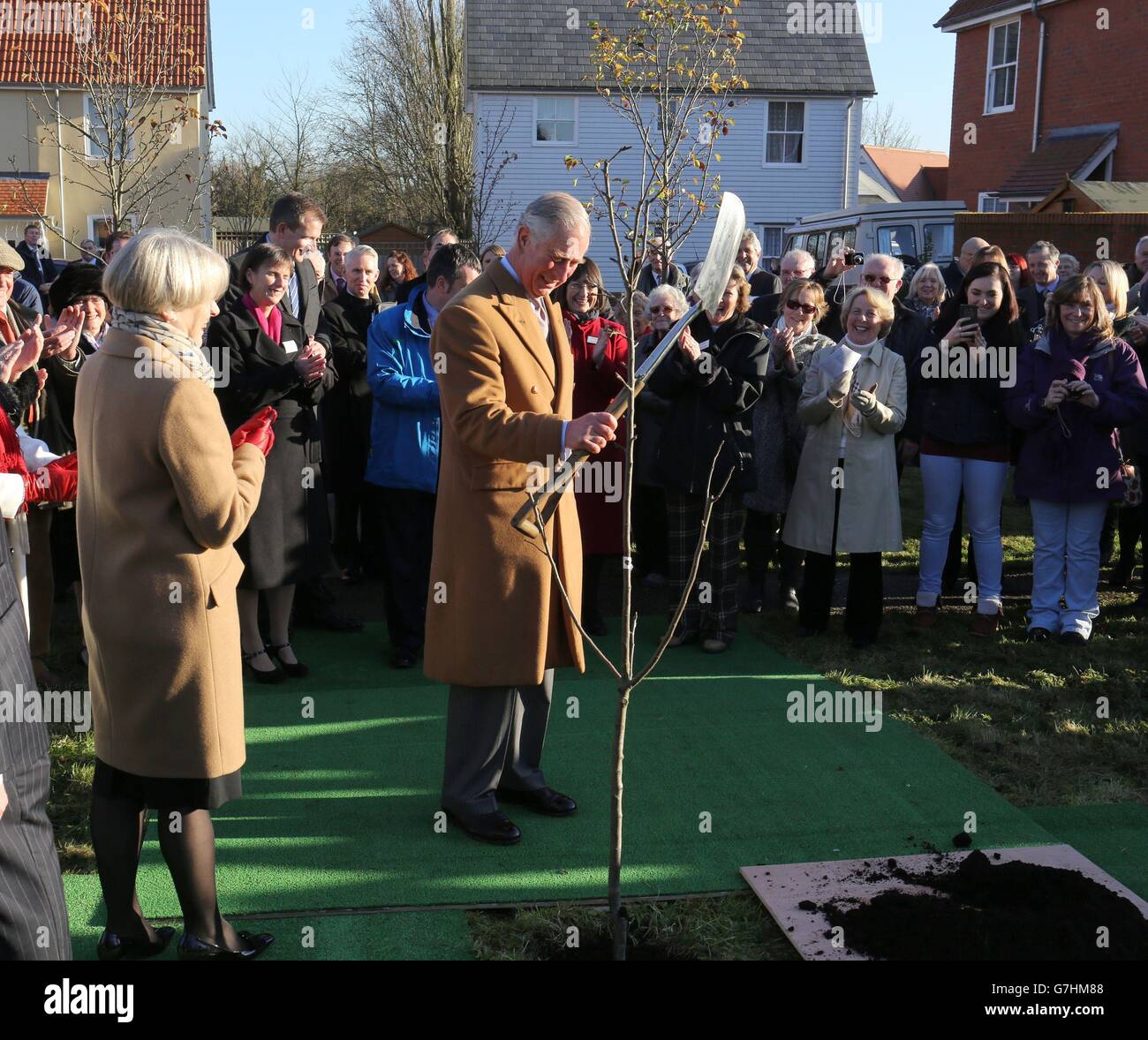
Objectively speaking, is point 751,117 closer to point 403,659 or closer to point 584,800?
point 403,659

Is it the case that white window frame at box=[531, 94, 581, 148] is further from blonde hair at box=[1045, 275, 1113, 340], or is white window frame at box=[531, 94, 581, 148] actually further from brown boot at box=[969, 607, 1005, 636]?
brown boot at box=[969, 607, 1005, 636]

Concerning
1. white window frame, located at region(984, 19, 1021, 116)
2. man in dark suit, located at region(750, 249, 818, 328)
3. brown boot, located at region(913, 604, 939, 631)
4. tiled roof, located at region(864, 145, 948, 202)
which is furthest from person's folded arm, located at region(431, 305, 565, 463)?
tiled roof, located at region(864, 145, 948, 202)

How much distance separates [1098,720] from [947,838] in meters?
1.84

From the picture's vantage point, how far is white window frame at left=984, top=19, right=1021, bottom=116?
27.3 m

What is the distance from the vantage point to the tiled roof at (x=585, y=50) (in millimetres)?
30688

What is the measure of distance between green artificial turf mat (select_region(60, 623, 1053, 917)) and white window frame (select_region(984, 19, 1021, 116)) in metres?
24.8

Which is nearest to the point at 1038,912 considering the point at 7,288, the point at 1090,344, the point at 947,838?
the point at 947,838

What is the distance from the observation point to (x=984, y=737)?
572 centimetres

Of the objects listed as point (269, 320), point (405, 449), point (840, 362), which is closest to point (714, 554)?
point (840, 362)

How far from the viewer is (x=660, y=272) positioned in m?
9.50

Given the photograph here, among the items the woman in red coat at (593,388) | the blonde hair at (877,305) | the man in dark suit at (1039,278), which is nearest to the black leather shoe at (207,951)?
the woman in red coat at (593,388)

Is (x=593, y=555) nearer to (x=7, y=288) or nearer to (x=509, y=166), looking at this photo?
(x=7, y=288)

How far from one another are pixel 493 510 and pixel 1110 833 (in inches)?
104

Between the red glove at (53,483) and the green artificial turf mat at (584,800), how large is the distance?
1.33 m
